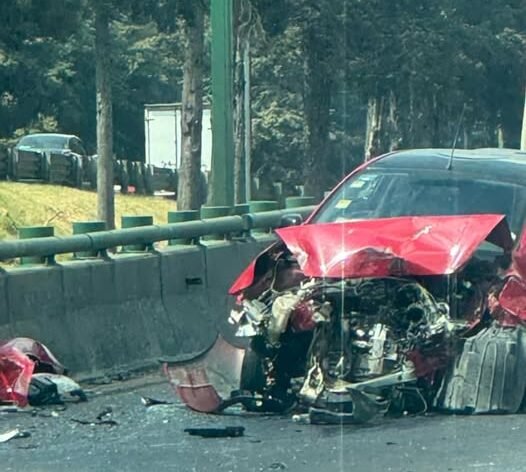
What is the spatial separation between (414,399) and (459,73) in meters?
44.8

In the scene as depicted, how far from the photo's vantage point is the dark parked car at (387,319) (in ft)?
30.5

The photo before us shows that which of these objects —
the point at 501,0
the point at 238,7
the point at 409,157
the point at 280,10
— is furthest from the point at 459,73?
the point at 409,157

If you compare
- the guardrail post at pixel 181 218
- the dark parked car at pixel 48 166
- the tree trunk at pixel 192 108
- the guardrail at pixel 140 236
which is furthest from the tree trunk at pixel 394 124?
the guardrail post at pixel 181 218

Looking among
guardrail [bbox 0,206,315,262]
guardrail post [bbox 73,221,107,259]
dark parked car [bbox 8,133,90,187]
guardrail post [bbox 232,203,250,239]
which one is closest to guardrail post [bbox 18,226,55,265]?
guardrail [bbox 0,206,315,262]

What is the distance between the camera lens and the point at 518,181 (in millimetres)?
10664

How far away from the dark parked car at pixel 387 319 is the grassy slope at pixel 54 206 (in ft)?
75.2

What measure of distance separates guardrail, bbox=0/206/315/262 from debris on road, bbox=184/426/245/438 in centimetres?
256

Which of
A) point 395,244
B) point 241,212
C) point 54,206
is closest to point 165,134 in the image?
point 54,206

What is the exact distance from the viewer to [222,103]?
14562 millimetres

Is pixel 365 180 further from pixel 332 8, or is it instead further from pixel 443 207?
pixel 332 8

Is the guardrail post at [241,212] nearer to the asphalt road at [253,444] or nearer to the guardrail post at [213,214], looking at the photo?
the guardrail post at [213,214]

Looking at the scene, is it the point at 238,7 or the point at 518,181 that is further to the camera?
the point at 238,7

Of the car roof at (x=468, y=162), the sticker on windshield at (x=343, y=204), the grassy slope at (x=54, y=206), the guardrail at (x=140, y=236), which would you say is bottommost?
the grassy slope at (x=54, y=206)

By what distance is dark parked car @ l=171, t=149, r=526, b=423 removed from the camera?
30.5 ft
